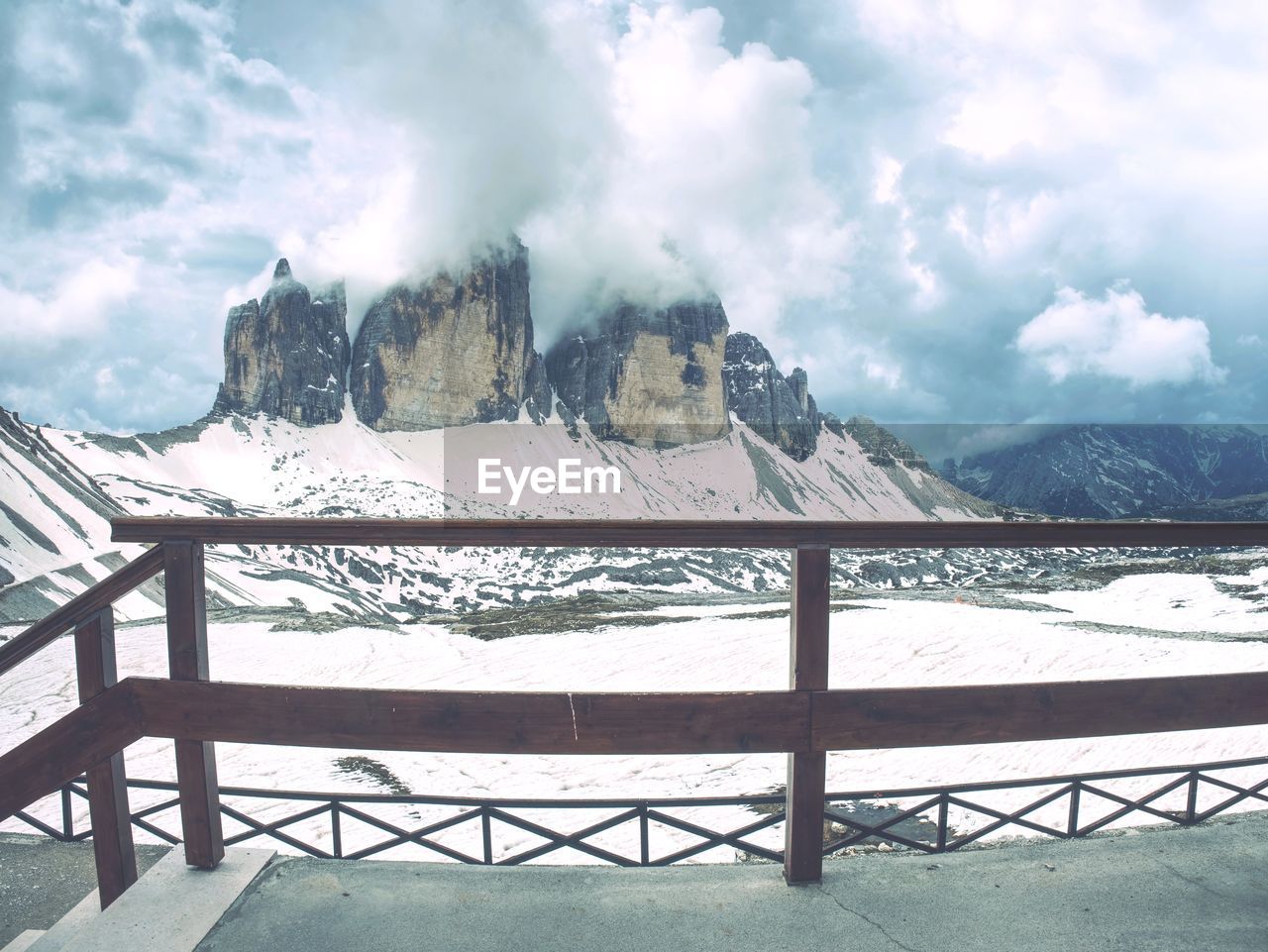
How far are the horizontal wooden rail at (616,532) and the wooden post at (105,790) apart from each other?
431mm

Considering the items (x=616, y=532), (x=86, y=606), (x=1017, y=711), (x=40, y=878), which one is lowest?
(x=40, y=878)

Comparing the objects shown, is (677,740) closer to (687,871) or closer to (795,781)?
(795,781)

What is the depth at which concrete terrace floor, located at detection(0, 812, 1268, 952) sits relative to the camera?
297cm

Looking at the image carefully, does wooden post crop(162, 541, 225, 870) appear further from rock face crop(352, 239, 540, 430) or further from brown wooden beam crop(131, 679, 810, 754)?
rock face crop(352, 239, 540, 430)

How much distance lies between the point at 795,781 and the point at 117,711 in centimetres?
278

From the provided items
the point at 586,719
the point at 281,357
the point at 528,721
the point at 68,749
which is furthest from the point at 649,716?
the point at 281,357

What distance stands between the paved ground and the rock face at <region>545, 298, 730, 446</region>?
500 feet

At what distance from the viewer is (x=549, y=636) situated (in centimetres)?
2009

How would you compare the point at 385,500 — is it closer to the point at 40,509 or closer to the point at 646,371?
the point at 40,509

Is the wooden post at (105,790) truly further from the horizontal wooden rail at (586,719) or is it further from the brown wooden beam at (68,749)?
the horizontal wooden rail at (586,719)

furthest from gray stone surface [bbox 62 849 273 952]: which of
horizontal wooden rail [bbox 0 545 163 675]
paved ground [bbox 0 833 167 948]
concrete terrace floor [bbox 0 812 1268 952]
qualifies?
paved ground [bbox 0 833 167 948]

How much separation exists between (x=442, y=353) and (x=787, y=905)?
138m

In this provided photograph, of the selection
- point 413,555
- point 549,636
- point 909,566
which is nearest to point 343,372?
point 413,555

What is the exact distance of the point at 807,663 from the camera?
3.10m
